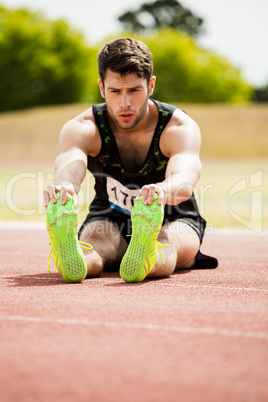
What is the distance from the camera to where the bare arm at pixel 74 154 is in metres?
3.87

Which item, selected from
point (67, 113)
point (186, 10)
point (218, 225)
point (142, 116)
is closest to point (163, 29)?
point (186, 10)

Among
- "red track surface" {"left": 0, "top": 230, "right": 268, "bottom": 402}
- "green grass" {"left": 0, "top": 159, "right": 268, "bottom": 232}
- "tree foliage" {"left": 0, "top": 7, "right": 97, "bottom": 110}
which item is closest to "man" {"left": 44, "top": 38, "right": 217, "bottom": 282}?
"red track surface" {"left": 0, "top": 230, "right": 268, "bottom": 402}

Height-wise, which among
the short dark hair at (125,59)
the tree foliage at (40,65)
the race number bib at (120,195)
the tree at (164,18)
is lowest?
the race number bib at (120,195)

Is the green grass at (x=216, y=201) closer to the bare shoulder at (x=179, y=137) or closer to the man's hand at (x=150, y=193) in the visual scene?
the bare shoulder at (x=179, y=137)

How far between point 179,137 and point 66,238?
1.15 meters

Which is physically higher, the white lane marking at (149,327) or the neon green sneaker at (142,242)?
the neon green sneaker at (142,242)

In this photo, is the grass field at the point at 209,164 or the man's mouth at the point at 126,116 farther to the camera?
the grass field at the point at 209,164

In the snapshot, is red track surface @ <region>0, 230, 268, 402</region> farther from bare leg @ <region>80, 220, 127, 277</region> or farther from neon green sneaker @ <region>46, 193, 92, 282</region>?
bare leg @ <region>80, 220, 127, 277</region>

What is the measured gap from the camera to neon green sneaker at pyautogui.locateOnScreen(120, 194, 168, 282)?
337cm

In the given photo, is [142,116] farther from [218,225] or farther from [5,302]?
[218,225]

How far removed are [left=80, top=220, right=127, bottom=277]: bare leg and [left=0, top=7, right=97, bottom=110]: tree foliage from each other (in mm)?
49498

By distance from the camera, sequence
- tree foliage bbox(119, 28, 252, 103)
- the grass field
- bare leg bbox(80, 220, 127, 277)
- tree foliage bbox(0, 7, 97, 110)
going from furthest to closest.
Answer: tree foliage bbox(119, 28, 252, 103), tree foliage bbox(0, 7, 97, 110), the grass field, bare leg bbox(80, 220, 127, 277)

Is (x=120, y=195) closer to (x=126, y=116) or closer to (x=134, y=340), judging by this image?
(x=126, y=116)

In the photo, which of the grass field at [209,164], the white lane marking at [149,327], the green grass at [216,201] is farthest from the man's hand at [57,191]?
the grass field at [209,164]
